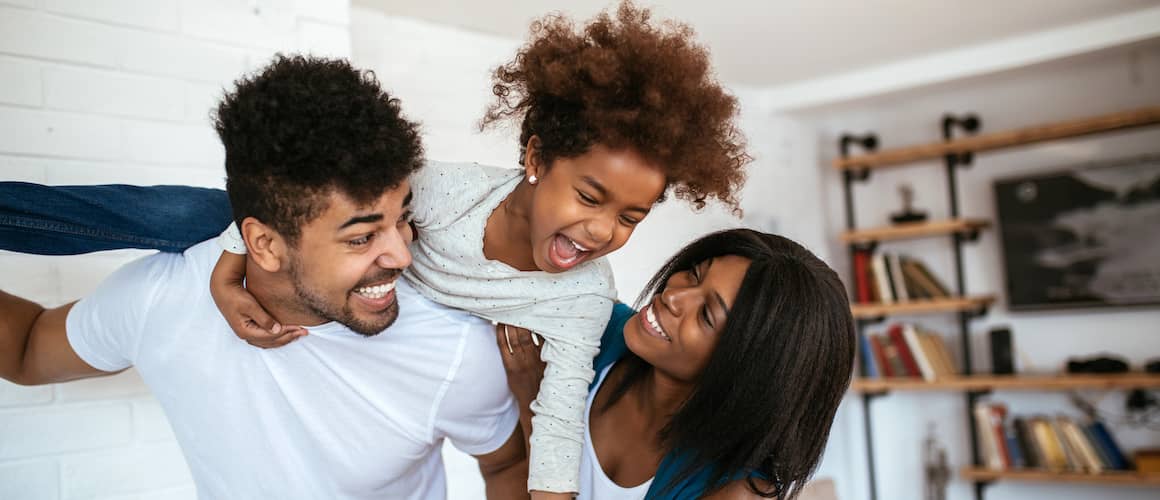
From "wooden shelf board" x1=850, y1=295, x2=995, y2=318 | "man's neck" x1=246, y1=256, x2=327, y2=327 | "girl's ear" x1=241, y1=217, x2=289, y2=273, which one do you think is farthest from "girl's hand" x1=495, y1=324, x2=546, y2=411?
"wooden shelf board" x1=850, y1=295, x2=995, y2=318

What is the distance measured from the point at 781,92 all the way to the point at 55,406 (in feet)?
13.2

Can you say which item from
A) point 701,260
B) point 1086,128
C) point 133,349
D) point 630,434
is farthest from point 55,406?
point 1086,128

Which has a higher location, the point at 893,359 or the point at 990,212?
the point at 990,212

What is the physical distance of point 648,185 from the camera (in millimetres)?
1384

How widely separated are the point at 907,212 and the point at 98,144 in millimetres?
4056

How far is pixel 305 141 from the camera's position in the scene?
1241 mm

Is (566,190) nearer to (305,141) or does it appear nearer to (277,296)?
(305,141)

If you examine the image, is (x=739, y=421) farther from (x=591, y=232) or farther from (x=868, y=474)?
(x=868, y=474)

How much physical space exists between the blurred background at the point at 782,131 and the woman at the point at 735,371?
0.52 meters

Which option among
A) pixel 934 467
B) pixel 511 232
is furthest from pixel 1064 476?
pixel 511 232

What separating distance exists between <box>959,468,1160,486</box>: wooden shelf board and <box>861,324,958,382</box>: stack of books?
521 mm

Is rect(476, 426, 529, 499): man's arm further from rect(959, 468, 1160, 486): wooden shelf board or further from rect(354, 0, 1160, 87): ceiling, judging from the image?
rect(959, 468, 1160, 486): wooden shelf board

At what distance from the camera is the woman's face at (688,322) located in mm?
1588

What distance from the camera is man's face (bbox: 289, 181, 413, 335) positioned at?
1308 millimetres
